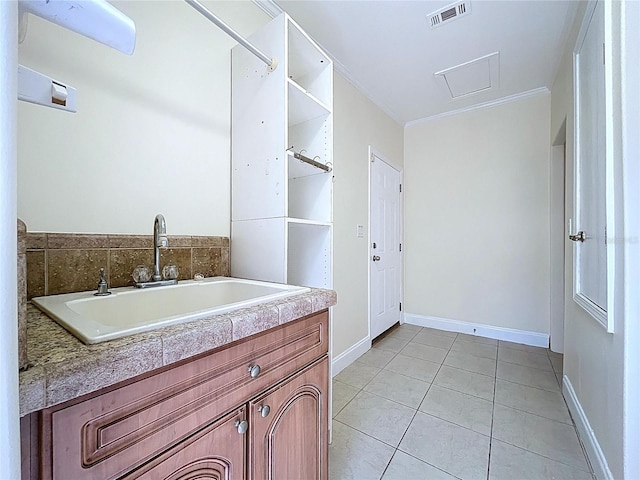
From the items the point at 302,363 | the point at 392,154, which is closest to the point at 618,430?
the point at 302,363

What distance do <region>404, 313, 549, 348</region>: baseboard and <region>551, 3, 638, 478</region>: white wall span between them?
1.01 meters

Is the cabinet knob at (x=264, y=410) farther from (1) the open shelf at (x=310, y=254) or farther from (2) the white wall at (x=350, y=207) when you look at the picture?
(2) the white wall at (x=350, y=207)

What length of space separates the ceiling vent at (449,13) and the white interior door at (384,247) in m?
1.17

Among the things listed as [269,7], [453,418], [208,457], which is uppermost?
[269,7]

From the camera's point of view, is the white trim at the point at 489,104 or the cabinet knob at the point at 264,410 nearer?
the cabinet knob at the point at 264,410

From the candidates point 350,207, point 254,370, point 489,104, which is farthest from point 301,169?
point 489,104

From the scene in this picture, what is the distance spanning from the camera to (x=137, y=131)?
1.16 meters

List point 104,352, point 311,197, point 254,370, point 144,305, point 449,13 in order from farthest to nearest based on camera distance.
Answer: point 449,13 → point 311,197 → point 144,305 → point 254,370 → point 104,352

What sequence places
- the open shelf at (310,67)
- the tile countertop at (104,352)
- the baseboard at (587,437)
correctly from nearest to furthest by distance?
the tile countertop at (104,352) < the baseboard at (587,437) < the open shelf at (310,67)

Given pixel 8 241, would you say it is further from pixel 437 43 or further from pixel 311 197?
pixel 437 43

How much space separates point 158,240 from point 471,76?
2.89 meters

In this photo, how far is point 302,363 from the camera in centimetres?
91

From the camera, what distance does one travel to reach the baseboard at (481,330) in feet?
9.28

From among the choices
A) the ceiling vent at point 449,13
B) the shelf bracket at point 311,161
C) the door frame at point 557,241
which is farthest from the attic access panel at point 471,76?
the shelf bracket at point 311,161
